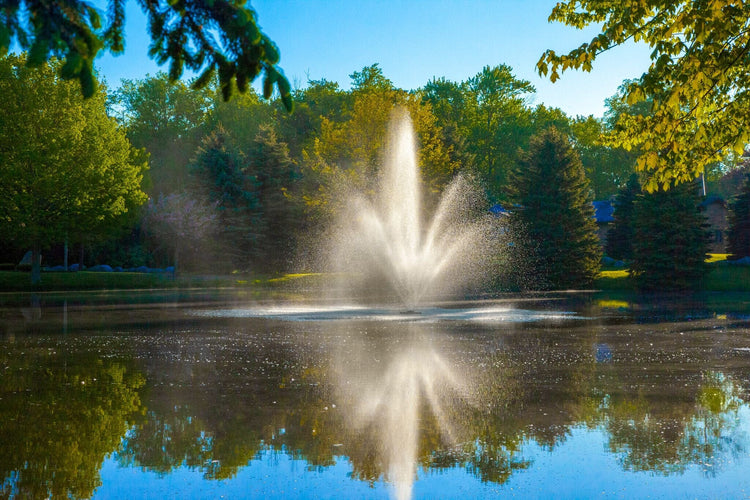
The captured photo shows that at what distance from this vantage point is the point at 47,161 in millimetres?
39156

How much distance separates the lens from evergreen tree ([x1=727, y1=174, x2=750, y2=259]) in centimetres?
4916

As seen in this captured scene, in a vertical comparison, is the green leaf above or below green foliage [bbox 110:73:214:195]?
below

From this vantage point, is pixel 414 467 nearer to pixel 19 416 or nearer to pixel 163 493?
pixel 163 493

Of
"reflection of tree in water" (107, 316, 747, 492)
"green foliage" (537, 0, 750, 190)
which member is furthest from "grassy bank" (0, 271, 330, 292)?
"green foliage" (537, 0, 750, 190)

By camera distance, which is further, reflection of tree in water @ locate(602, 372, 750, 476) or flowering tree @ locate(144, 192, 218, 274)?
flowering tree @ locate(144, 192, 218, 274)

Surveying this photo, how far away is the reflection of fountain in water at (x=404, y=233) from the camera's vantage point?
131 ft

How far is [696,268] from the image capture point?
40.5m

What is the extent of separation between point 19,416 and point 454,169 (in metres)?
41.5

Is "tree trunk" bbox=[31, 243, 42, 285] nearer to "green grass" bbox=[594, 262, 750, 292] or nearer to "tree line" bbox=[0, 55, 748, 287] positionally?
"tree line" bbox=[0, 55, 748, 287]

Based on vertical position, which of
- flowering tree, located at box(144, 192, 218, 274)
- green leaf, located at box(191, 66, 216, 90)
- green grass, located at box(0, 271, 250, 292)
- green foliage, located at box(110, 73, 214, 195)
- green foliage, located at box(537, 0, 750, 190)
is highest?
green foliage, located at box(110, 73, 214, 195)

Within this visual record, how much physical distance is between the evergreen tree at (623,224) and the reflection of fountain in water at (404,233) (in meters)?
14.4

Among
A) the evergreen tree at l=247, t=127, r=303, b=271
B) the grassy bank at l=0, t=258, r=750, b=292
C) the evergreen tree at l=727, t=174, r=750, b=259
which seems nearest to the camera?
the grassy bank at l=0, t=258, r=750, b=292

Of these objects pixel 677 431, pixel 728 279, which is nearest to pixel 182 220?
pixel 728 279

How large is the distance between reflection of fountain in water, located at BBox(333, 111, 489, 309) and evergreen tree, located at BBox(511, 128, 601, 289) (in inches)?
137
